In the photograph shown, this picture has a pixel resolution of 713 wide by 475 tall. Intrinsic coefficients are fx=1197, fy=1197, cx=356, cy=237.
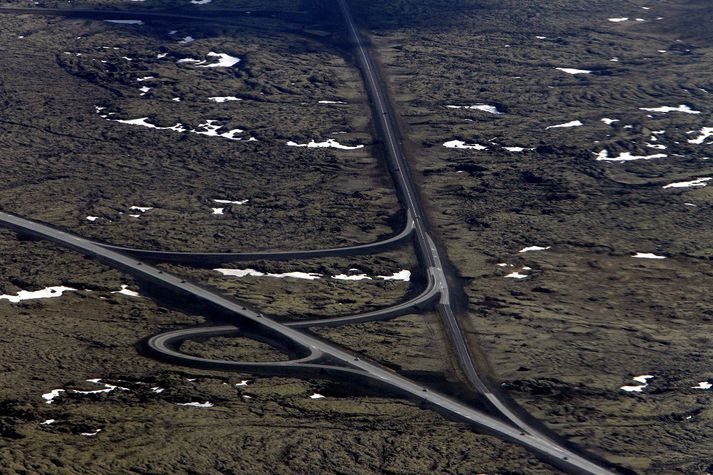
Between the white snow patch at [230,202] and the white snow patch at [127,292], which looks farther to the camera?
the white snow patch at [230,202]

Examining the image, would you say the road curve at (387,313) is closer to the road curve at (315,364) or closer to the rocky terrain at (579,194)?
the road curve at (315,364)

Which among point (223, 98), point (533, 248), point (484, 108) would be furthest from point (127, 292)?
point (484, 108)

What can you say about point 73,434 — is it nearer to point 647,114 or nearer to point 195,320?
point 195,320

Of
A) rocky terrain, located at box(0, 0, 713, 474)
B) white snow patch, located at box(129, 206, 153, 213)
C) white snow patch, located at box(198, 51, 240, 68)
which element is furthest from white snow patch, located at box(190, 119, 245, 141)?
white snow patch, located at box(129, 206, 153, 213)

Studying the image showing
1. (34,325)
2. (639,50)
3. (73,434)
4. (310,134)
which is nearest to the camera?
(73,434)

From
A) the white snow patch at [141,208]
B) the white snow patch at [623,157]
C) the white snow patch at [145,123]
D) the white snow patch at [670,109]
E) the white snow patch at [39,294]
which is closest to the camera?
the white snow patch at [39,294]

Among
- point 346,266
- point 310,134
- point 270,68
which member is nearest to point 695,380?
point 346,266

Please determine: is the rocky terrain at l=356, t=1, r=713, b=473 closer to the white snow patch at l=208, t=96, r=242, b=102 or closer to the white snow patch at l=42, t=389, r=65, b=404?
the white snow patch at l=208, t=96, r=242, b=102

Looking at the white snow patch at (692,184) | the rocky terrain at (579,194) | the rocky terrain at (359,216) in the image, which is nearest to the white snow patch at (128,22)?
the rocky terrain at (359,216)
